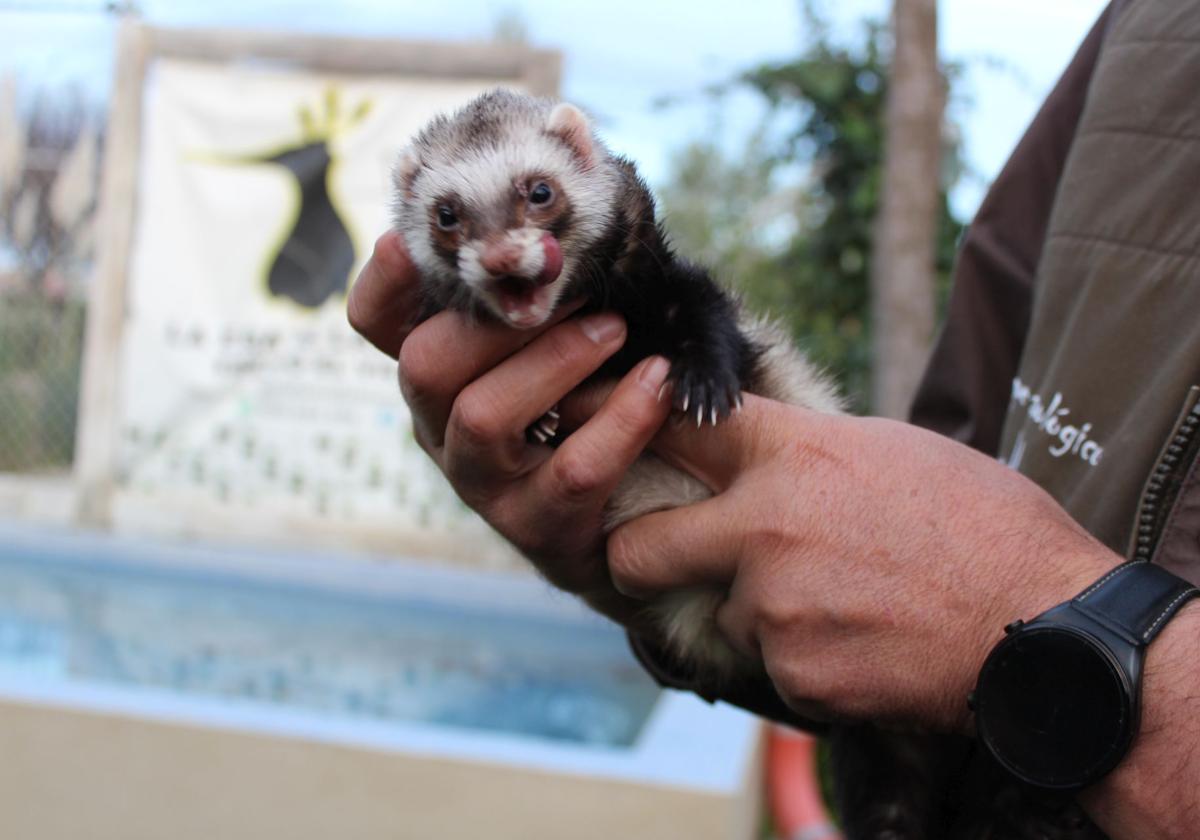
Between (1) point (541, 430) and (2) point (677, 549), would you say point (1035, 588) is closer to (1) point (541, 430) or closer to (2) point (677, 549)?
(2) point (677, 549)

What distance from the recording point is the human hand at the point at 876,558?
1192 mm

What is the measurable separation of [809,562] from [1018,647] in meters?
0.23

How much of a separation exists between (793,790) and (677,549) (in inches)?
151

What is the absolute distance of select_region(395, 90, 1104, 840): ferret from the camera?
4.86ft

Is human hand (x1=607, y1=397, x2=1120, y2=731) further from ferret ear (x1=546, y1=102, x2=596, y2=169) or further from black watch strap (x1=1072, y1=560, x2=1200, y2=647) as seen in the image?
ferret ear (x1=546, y1=102, x2=596, y2=169)

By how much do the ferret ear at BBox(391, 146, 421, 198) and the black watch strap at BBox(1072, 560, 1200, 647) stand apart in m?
1.16

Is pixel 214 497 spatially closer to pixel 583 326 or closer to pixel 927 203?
pixel 927 203

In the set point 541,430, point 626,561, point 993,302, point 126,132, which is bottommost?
point 126,132

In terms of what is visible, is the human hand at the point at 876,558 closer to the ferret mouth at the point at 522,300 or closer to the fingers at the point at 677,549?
the fingers at the point at 677,549

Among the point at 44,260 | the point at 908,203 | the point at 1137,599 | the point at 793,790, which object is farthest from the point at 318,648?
the point at 1137,599

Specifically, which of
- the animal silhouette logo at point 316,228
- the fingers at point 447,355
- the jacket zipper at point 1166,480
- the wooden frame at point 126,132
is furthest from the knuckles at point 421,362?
the wooden frame at point 126,132

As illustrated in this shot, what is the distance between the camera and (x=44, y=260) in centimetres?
739

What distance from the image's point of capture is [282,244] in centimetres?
691

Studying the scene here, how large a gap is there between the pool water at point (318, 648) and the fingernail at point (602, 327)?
4.03 m
